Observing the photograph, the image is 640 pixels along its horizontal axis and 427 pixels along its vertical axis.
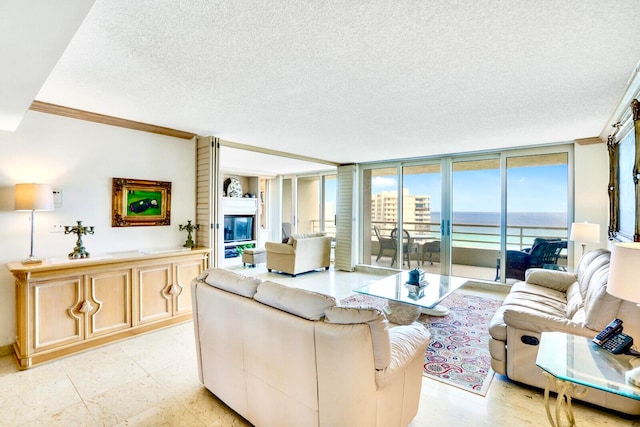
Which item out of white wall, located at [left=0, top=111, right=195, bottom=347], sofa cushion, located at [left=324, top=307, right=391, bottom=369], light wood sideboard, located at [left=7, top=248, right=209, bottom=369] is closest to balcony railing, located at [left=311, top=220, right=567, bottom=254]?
light wood sideboard, located at [left=7, top=248, right=209, bottom=369]

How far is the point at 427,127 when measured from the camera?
3.75 meters

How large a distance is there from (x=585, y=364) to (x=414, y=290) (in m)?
1.91

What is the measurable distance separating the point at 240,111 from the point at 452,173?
414 centimetres

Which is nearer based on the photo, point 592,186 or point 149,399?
point 149,399

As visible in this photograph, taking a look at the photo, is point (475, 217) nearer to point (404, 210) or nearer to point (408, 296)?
point (404, 210)

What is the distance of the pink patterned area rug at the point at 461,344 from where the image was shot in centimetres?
252

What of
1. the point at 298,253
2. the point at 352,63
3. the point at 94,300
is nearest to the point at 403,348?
the point at 352,63

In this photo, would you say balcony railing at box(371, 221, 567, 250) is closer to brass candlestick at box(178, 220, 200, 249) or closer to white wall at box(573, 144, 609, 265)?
white wall at box(573, 144, 609, 265)

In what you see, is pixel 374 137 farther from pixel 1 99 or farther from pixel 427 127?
pixel 1 99

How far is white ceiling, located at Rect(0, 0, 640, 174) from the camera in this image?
1576 millimetres

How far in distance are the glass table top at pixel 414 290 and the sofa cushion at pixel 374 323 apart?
171 cm

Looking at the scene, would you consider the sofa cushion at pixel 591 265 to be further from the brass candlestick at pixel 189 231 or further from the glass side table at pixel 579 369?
the brass candlestick at pixel 189 231

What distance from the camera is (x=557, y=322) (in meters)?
2.20

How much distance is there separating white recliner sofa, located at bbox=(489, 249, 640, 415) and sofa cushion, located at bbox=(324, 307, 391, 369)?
1452mm
